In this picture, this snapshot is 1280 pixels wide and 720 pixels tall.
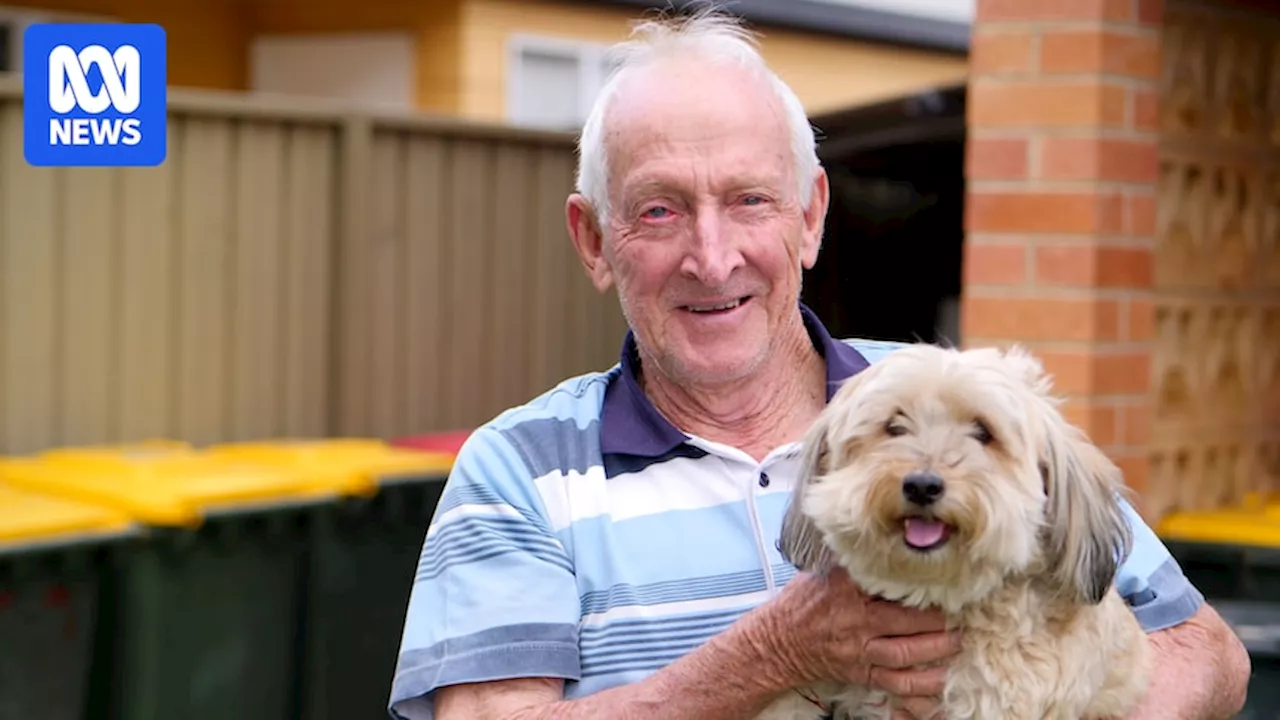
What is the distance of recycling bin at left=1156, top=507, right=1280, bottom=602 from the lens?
14.7ft

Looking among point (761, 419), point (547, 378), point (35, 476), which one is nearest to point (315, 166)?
point (547, 378)

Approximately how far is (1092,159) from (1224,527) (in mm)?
1221

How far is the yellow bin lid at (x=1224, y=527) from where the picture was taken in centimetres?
455

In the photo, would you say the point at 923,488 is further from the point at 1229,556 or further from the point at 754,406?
the point at 1229,556

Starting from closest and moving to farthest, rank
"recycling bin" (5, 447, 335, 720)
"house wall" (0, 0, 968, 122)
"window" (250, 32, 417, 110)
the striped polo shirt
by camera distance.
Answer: the striped polo shirt → "recycling bin" (5, 447, 335, 720) → "house wall" (0, 0, 968, 122) → "window" (250, 32, 417, 110)

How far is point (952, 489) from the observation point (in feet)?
7.20

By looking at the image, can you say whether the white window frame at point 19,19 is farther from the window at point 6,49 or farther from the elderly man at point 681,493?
the elderly man at point 681,493

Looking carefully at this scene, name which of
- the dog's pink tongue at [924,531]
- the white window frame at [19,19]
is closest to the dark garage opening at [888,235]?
the dog's pink tongue at [924,531]

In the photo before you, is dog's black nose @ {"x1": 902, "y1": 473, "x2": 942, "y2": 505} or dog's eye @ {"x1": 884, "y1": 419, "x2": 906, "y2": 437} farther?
dog's eye @ {"x1": 884, "y1": 419, "x2": 906, "y2": 437}

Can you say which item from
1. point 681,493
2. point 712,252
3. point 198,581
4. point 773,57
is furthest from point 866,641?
point 773,57

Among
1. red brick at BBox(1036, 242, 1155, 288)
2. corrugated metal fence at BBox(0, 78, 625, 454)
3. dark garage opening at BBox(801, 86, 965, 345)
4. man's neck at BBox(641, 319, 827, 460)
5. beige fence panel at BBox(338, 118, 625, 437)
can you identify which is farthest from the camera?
beige fence panel at BBox(338, 118, 625, 437)

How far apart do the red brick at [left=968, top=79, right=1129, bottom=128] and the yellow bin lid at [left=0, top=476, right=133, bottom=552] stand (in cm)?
286

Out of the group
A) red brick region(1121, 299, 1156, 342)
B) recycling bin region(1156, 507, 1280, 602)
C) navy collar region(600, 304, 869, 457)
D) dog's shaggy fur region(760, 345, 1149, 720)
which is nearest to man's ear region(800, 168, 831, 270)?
navy collar region(600, 304, 869, 457)

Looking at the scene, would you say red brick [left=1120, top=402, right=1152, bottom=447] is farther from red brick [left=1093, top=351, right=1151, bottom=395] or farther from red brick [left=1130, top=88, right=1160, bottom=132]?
red brick [left=1130, top=88, right=1160, bottom=132]
